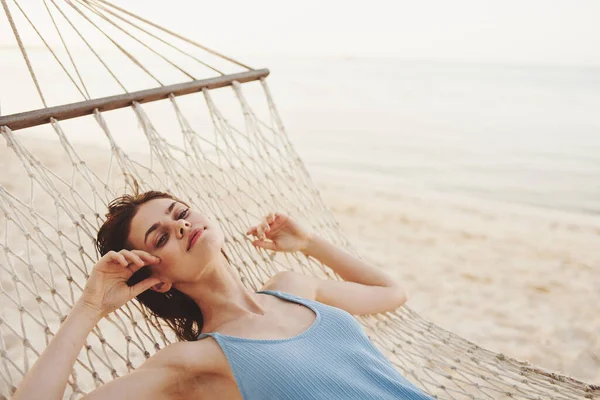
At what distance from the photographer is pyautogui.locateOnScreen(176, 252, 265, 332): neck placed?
4.35 feet

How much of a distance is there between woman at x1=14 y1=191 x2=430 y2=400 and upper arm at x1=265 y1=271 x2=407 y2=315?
2 centimetres

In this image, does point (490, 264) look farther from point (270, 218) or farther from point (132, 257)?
point (132, 257)

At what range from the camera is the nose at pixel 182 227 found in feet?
4.06

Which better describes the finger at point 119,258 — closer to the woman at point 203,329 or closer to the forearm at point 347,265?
the woman at point 203,329

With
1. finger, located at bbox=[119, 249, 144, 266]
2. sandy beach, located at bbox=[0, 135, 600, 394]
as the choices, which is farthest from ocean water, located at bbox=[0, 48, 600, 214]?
finger, located at bbox=[119, 249, 144, 266]

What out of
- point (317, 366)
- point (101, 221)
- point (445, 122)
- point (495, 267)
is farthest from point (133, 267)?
point (445, 122)

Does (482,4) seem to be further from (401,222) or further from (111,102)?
(111,102)

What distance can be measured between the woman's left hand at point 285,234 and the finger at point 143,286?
50 centimetres

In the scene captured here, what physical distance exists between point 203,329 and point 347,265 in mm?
552

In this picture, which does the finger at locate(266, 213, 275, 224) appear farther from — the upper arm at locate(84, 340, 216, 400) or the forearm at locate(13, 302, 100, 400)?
the forearm at locate(13, 302, 100, 400)

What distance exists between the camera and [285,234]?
5.71 ft

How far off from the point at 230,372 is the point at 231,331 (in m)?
0.10

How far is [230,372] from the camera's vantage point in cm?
120

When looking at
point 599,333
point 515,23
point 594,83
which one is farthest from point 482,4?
point 599,333
